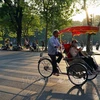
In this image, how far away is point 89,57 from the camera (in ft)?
28.9

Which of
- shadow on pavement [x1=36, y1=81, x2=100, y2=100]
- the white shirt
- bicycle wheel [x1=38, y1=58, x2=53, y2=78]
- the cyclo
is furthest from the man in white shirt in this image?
shadow on pavement [x1=36, y1=81, x2=100, y2=100]

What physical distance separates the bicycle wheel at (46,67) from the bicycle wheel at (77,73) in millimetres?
1295

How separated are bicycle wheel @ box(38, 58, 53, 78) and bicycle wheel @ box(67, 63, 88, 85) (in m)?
1.29

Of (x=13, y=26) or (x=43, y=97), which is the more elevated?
(x=13, y=26)

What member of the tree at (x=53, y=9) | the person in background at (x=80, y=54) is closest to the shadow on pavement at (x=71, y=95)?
the person in background at (x=80, y=54)

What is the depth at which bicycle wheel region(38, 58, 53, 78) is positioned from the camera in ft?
31.6

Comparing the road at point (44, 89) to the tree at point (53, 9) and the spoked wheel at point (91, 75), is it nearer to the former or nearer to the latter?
the spoked wheel at point (91, 75)

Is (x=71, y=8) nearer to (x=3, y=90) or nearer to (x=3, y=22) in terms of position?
(x=3, y=22)

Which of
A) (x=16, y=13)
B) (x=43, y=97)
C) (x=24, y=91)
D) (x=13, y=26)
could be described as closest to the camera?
(x=43, y=97)

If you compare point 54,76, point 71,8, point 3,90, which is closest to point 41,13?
point 71,8

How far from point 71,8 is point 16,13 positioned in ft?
27.0

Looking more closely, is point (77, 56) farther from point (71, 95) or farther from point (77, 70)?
point (71, 95)

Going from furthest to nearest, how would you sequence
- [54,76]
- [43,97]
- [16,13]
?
[16,13], [54,76], [43,97]

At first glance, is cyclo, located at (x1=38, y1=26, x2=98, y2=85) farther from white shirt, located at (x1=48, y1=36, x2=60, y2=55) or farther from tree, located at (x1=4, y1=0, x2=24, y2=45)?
tree, located at (x1=4, y1=0, x2=24, y2=45)
